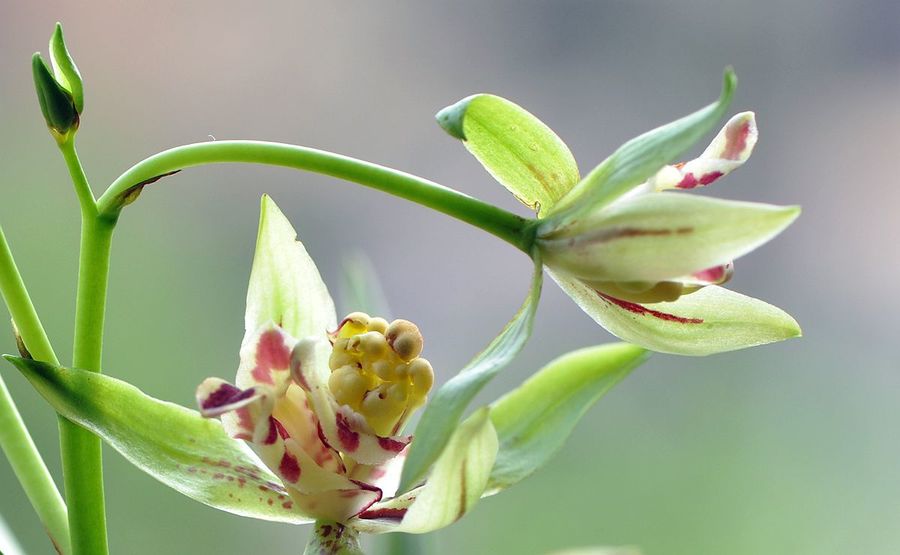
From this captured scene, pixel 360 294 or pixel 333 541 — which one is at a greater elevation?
pixel 360 294

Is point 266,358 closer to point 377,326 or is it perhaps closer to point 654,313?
point 377,326

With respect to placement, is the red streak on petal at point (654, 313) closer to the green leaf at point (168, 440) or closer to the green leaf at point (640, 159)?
the green leaf at point (640, 159)

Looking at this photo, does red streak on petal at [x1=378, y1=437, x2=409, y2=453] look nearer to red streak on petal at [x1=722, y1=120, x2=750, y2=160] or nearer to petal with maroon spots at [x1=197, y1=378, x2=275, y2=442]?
petal with maroon spots at [x1=197, y1=378, x2=275, y2=442]

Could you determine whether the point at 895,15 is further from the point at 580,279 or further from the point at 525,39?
the point at 580,279

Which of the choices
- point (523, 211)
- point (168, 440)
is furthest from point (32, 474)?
→ point (523, 211)

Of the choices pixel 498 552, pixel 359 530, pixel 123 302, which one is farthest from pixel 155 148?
pixel 359 530

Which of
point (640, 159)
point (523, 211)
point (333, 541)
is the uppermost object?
point (523, 211)
